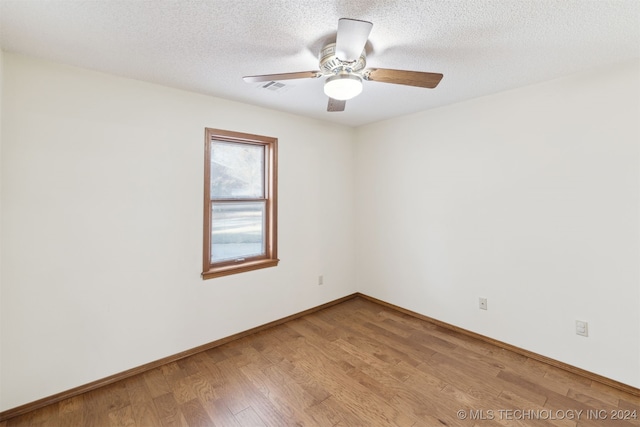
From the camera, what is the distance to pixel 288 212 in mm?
3420

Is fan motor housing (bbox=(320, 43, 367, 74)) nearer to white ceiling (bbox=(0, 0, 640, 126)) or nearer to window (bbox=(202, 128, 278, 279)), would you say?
white ceiling (bbox=(0, 0, 640, 126))

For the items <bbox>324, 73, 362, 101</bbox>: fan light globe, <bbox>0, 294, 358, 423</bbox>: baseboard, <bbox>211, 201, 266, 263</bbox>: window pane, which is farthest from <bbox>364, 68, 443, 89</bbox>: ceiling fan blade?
<bbox>0, 294, 358, 423</bbox>: baseboard

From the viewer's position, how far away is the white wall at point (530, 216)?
2166 millimetres

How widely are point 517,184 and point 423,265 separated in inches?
52.0

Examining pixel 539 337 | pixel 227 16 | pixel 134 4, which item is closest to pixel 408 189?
pixel 539 337

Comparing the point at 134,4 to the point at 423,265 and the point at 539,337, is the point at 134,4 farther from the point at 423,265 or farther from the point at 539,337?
the point at 539,337

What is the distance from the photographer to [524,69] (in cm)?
222

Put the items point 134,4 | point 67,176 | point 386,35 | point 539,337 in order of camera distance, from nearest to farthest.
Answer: point 134,4, point 386,35, point 67,176, point 539,337

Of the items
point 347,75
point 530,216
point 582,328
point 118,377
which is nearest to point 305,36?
point 347,75

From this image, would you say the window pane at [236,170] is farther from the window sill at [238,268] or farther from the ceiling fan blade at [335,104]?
the ceiling fan blade at [335,104]

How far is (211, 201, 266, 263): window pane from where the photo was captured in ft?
9.74

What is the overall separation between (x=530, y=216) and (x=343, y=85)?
6.90 ft

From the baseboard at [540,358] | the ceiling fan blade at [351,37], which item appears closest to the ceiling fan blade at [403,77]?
the ceiling fan blade at [351,37]

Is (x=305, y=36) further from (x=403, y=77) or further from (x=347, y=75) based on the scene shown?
(x=403, y=77)
